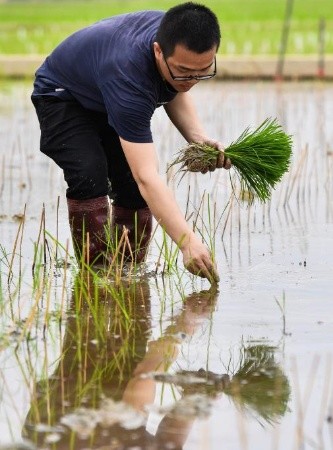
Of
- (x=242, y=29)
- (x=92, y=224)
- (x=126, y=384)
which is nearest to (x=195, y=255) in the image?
(x=126, y=384)

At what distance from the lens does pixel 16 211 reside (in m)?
7.23

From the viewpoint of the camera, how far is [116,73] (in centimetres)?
484

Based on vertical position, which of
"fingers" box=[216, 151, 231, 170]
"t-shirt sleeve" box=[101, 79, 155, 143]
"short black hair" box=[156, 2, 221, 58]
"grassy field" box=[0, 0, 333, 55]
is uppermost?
"grassy field" box=[0, 0, 333, 55]

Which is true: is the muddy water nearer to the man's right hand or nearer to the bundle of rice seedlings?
the man's right hand

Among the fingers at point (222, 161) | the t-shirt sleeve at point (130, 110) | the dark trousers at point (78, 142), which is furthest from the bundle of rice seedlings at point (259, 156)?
the t-shirt sleeve at point (130, 110)

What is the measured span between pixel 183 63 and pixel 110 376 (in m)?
1.24

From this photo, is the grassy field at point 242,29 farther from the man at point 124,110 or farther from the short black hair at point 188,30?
the short black hair at point 188,30

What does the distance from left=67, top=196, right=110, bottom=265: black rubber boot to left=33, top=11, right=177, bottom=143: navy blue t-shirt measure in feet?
1.52

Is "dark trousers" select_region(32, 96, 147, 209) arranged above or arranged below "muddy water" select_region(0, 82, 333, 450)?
above

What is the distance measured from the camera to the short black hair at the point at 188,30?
4590mm

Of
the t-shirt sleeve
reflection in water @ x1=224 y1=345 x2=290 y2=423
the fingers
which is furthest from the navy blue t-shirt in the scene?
reflection in water @ x1=224 y1=345 x2=290 y2=423

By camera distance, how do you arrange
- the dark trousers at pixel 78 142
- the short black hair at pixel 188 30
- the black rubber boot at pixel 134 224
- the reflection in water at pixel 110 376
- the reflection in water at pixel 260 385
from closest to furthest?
the reflection in water at pixel 110 376 → the reflection in water at pixel 260 385 → the short black hair at pixel 188 30 → the dark trousers at pixel 78 142 → the black rubber boot at pixel 134 224

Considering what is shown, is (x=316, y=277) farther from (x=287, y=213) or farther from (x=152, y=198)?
(x=287, y=213)

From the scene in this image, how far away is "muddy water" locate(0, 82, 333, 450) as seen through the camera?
11.9 ft
